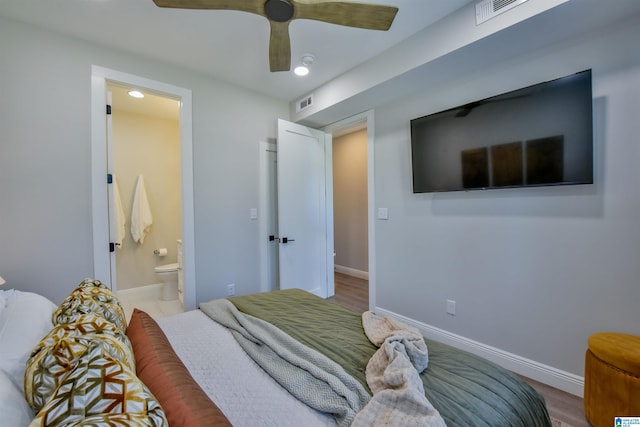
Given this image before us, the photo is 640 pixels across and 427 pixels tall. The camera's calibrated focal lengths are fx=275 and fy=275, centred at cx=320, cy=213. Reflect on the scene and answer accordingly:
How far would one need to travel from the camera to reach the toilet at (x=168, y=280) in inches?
137

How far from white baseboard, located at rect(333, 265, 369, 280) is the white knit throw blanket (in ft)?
11.6

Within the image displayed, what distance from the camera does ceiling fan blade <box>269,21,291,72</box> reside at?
5.06ft

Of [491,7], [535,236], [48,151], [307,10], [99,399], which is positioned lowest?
[99,399]

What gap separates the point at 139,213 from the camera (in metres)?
3.65

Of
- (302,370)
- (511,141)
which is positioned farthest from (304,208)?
(302,370)

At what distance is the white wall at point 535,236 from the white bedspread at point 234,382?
6.00 feet

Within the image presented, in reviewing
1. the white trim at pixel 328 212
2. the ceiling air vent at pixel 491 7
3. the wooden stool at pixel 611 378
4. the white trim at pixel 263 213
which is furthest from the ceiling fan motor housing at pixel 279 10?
the wooden stool at pixel 611 378

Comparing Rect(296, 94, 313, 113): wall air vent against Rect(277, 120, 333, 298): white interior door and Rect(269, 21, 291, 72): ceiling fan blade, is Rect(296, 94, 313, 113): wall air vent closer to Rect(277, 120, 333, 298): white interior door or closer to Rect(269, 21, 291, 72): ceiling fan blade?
Rect(277, 120, 333, 298): white interior door

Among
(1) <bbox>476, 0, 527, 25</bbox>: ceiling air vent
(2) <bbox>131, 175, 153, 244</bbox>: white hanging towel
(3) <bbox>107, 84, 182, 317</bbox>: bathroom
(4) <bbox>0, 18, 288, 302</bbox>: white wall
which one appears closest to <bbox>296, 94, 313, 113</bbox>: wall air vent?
(4) <bbox>0, 18, 288, 302</bbox>: white wall

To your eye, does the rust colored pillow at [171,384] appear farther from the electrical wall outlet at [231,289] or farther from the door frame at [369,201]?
the door frame at [369,201]

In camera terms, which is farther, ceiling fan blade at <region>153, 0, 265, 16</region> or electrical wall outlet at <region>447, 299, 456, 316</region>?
electrical wall outlet at <region>447, 299, 456, 316</region>

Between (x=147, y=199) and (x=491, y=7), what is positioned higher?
(x=491, y=7)

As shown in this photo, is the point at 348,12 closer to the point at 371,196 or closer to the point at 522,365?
the point at 371,196

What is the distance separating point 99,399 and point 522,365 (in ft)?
8.22
